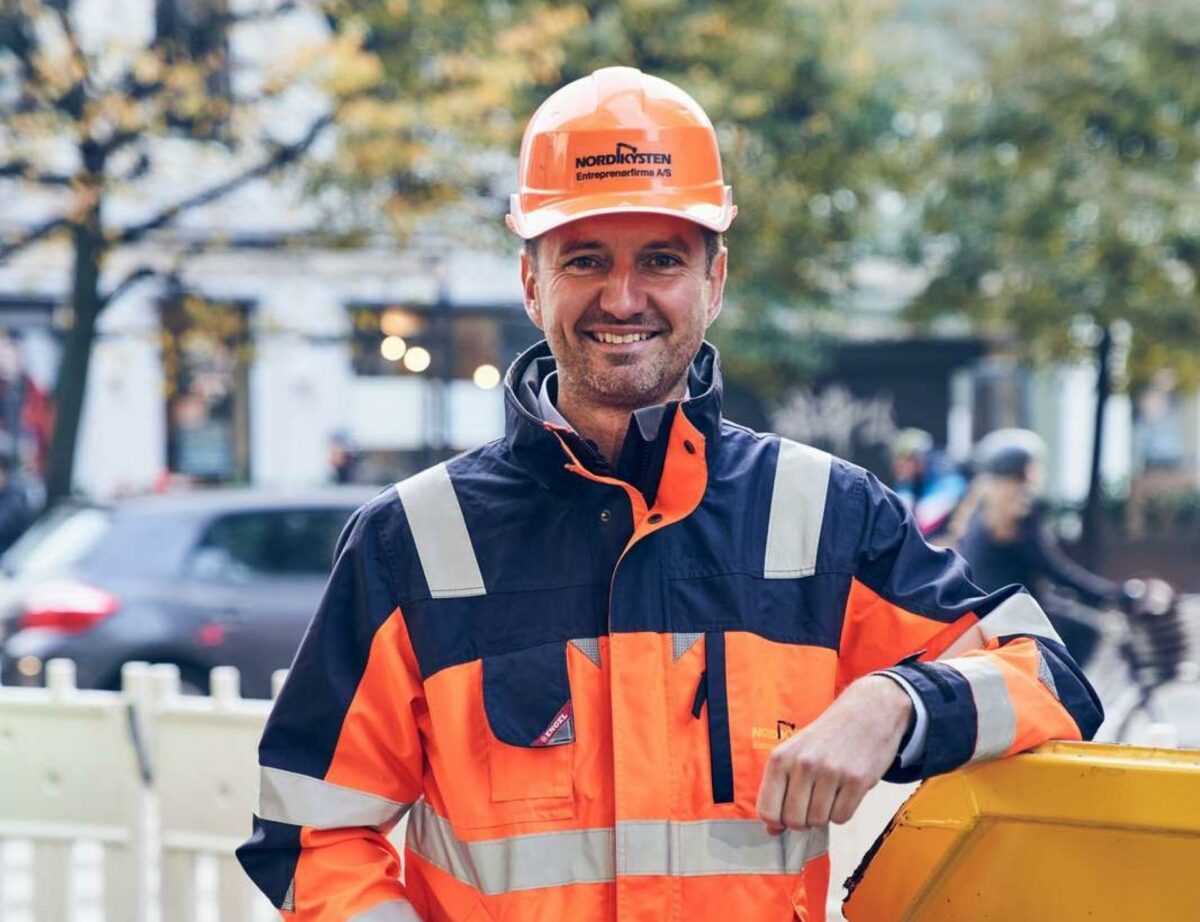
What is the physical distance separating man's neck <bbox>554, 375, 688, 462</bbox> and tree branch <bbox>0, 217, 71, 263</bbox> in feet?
34.9

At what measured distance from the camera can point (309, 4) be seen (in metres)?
11.7

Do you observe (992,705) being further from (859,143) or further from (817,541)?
(859,143)

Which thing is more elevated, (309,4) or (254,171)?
(309,4)

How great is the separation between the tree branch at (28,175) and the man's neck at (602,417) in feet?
34.2

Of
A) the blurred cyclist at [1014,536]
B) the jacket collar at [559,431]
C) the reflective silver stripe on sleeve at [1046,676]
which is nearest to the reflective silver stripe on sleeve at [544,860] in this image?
the jacket collar at [559,431]

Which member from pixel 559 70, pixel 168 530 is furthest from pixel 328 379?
pixel 168 530

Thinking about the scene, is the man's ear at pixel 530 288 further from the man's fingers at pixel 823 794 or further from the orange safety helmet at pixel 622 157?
the man's fingers at pixel 823 794

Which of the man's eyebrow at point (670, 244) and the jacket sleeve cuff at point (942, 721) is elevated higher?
the man's eyebrow at point (670, 244)

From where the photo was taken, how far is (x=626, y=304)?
1914mm

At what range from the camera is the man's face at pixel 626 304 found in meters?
1.93

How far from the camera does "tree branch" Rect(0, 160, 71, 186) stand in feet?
37.2

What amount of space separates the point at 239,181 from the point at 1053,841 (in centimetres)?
1123

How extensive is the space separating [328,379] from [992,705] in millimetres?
20391

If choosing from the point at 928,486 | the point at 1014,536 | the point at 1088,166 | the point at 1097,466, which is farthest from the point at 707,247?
the point at 1097,466
